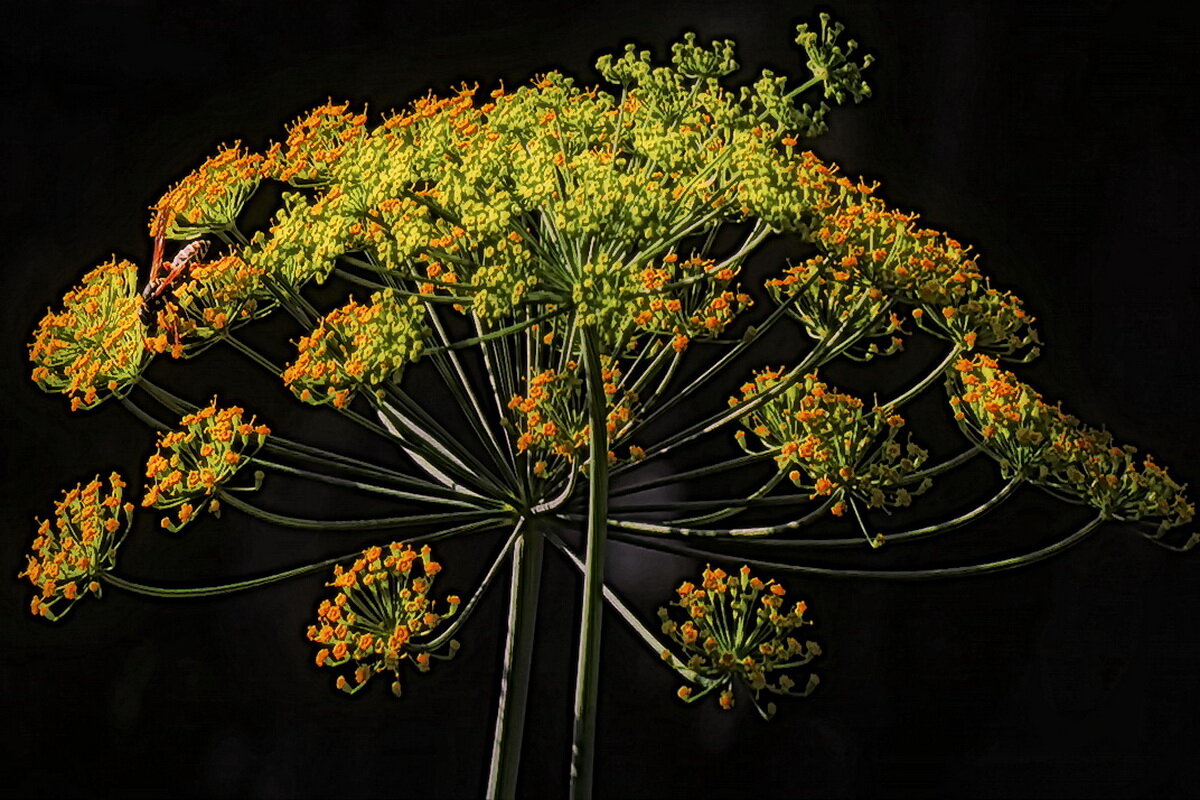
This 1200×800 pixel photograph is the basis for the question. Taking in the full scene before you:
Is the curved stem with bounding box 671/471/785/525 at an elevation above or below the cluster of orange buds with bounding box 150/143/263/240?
below

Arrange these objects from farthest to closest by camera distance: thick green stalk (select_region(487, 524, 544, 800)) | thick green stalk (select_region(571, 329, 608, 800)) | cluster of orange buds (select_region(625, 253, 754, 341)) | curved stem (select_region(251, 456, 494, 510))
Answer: thick green stalk (select_region(487, 524, 544, 800)), curved stem (select_region(251, 456, 494, 510)), thick green stalk (select_region(571, 329, 608, 800)), cluster of orange buds (select_region(625, 253, 754, 341))

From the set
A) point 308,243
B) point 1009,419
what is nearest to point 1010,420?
point 1009,419

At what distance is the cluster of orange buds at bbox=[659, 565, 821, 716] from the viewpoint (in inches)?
105

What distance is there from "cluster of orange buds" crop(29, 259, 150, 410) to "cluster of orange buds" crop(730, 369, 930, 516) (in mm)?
1085

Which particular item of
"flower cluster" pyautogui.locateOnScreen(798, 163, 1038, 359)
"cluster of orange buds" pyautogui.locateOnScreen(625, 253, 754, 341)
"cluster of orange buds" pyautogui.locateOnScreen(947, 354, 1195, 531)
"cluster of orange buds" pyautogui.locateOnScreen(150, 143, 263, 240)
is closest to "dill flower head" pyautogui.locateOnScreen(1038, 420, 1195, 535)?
"cluster of orange buds" pyautogui.locateOnScreen(947, 354, 1195, 531)

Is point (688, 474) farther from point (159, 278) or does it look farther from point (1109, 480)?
point (159, 278)

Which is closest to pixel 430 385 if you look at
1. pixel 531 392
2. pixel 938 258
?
pixel 531 392

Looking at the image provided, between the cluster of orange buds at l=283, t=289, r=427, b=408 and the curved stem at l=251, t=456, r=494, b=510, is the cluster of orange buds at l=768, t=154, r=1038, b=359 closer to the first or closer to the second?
the cluster of orange buds at l=283, t=289, r=427, b=408

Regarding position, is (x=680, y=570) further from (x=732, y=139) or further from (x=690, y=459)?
(x=732, y=139)

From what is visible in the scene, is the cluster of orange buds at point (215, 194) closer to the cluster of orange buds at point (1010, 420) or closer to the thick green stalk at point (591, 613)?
the thick green stalk at point (591, 613)

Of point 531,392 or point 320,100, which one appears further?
point 320,100

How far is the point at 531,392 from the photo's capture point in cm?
263

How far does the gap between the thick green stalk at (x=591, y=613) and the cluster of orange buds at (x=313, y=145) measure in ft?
2.26

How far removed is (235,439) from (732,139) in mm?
974
